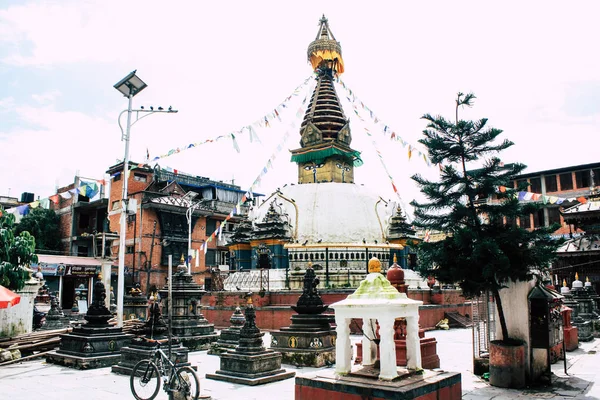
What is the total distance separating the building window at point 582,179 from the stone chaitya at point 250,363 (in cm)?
3919

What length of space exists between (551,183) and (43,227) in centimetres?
5034

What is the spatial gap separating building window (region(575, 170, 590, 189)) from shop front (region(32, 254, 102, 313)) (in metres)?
42.4

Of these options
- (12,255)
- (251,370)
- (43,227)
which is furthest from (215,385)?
(43,227)

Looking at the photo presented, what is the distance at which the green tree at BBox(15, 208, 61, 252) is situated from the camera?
165 feet

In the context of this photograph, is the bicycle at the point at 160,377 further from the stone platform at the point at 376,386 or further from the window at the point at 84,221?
the window at the point at 84,221

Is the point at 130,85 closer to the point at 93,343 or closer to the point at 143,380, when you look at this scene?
the point at 93,343

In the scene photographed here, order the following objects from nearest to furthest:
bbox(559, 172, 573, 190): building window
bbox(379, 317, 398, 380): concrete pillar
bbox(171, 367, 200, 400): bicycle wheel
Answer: bbox(379, 317, 398, 380): concrete pillar, bbox(171, 367, 200, 400): bicycle wheel, bbox(559, 172, 573, 190): building window

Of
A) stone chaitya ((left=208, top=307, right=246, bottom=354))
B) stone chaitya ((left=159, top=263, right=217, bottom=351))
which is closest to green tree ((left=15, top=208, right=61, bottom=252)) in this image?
stone chaitya ((left=159, top=263, right=217, bottom=351))

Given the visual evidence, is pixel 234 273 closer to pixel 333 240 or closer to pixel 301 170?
pixel 333 240

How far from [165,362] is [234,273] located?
20.2 metres

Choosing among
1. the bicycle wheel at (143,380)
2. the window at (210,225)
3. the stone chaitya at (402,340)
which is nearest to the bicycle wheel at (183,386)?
the bicycle wheel at (143,380)

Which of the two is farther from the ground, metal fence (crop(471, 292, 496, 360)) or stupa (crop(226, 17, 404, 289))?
stupa (crop(226, 17, 404, 289))

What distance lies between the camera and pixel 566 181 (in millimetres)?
44031

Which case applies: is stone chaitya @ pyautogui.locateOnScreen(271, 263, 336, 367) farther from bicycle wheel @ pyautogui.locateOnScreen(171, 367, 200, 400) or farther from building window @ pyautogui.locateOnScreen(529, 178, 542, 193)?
building window @ pyautogui.locateOnScreen(529, 178, 542, 193)
